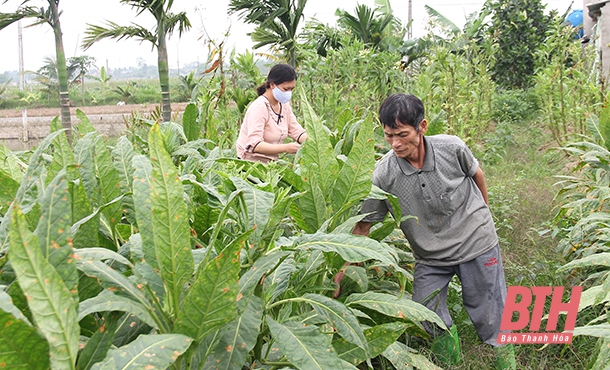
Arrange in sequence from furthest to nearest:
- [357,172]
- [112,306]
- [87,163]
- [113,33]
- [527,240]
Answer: [113,33], [527,240], [357,172], [87,163], [112,306]

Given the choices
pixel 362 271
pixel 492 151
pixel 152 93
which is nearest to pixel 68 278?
pixel 362 271

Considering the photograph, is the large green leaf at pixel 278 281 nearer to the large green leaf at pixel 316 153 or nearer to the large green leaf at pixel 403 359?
the large green leaf at pixel 316 153

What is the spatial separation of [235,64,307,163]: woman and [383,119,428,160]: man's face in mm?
1434

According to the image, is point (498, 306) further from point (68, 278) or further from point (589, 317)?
point (68, 278)

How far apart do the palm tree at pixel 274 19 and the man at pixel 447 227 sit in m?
7.19

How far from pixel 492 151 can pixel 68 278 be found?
7.83 metres

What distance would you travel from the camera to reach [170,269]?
1.42m

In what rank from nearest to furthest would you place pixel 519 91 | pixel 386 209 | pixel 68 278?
pixel 68 278, pixel 386 209, pixel 519 91

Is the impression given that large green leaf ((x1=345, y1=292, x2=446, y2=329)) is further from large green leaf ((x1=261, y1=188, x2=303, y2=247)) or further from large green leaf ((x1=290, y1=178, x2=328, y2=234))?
large green leaf ((x1=261, y1=188, x2=303, y2=247))

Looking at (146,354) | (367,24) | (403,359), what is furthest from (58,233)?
(367,24)

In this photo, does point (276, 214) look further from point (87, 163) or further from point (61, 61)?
point (61, 61)

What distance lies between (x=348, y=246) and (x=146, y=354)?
0.65 meters

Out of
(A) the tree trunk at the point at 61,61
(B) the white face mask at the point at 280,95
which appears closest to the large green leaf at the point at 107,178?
(B) the white face mask at the point at 280,95

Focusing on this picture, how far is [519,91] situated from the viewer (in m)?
13.9
